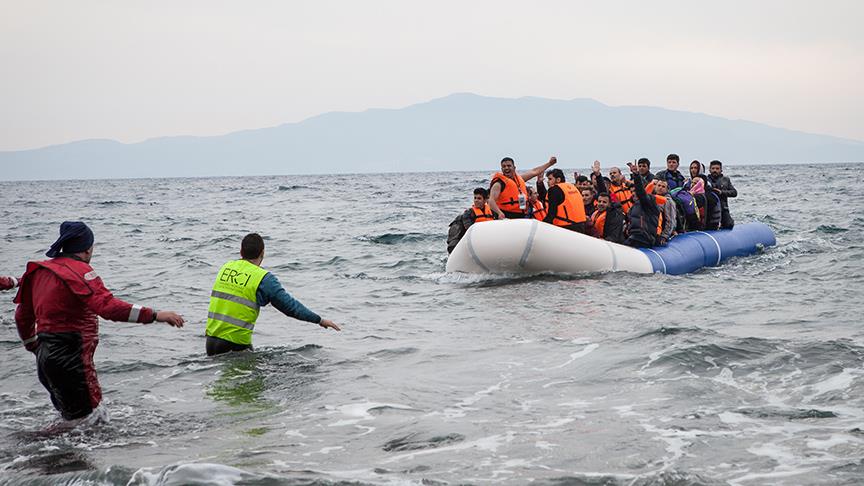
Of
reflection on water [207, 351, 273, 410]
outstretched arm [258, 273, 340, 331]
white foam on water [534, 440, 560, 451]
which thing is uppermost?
outstretched arm [258, 273, 340, 331]

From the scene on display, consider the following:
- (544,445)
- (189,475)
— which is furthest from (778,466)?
(189,475)

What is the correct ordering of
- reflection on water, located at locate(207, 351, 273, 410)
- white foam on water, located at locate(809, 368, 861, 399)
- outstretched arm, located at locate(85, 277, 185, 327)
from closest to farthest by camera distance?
outstretched arm, located at locate(85, 277, 185, 327) < white foam on water, located at locate(809, 368, 861, 399) < reflection on water, located at locate(207, 351, 273, 410)

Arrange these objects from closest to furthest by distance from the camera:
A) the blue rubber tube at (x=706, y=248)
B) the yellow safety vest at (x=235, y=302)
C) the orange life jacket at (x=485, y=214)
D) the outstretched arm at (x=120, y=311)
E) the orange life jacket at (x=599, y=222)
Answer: the outstretched arm at (x=120, y=311)
the yellow safety vest at (x=235, y=302)
the blue rubber tube at (x=706, y=248)
the orange life jacket at (x=485, y=214)
the orange life jacket at (x=599, y=222)

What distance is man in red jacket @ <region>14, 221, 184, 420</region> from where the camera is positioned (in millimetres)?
5031

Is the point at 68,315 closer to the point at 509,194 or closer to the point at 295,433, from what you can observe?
the point at 295,433

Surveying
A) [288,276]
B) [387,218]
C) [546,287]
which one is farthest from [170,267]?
[387,218]

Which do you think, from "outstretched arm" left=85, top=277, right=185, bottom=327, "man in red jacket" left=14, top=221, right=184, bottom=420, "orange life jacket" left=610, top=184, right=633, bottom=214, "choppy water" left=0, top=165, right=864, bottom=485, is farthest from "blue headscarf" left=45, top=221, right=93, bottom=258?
"orange life jacket" left=610, top=184, right=633, bottom=214

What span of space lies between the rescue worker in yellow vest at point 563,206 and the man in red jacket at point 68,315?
7716mm

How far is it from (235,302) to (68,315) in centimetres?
168

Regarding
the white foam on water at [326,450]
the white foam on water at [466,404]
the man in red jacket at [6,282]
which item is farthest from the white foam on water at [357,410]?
the man in red jacket at [6,282]

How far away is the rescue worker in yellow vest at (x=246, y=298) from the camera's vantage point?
21.4 ft

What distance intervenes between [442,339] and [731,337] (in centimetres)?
256

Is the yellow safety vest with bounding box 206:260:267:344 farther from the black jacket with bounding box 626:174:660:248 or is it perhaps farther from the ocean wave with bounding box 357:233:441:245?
the ocean wave with bounding box 357:233:441:245

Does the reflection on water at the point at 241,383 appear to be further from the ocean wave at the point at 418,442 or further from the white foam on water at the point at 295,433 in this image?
the ocean wave at the point at 418,442
